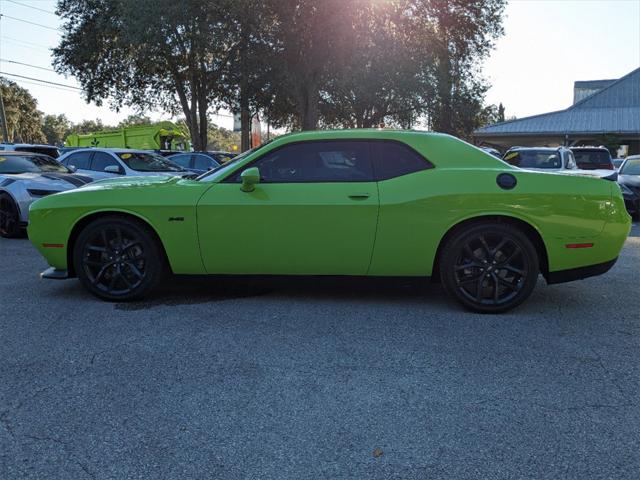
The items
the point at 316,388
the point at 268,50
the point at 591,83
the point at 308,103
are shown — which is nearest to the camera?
the point at 316,388

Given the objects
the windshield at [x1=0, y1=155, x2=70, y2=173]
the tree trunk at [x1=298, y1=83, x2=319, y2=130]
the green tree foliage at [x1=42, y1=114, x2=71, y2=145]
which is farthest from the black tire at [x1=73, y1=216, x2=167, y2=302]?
the green tree foliage at [x1=42, y1=114, x2=71, y2=145]

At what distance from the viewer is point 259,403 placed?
2.90 metres

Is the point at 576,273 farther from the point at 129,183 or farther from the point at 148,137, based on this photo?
the point at 148,137

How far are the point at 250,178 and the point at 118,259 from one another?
4.62 ft

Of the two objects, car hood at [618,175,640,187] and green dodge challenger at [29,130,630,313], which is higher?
car hood at [618,175,640,187]

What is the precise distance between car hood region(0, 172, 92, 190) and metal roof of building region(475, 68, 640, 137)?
29845mm

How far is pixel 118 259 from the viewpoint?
4.74 m

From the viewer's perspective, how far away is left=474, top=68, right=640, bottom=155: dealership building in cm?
3422

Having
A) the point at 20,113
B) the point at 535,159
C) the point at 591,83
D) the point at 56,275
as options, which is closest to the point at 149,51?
the point at 535,159

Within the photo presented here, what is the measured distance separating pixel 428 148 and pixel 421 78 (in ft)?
78.2

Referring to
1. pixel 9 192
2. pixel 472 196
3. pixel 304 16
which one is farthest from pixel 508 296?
pixel 304 16

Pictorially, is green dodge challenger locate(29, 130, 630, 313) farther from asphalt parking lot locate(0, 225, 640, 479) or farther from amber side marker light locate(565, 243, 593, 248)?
asphalt parking lot locate(0, 225, 640, 479)

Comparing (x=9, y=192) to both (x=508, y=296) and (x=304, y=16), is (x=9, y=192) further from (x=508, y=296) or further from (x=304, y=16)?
(x=304, y=16)

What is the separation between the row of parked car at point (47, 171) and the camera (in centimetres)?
853
